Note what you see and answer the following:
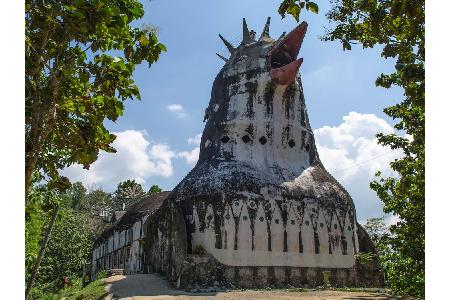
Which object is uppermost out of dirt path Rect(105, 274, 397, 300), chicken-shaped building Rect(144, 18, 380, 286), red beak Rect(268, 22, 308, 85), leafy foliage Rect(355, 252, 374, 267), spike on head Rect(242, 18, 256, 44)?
spike on head Rect(242, 18, 256, 44)

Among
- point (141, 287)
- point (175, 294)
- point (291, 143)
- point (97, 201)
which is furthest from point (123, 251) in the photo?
point (97, 201)

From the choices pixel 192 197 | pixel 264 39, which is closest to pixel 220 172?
pixel 192 197

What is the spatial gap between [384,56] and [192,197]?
11759 mm

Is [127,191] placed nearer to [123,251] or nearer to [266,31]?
[123,251]

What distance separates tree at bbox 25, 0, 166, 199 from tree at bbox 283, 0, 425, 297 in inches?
138

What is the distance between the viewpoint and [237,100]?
21.5 m

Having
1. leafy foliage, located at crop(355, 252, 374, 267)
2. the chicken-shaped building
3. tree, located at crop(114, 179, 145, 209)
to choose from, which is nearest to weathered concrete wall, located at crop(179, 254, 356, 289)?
the chicken-shaped building

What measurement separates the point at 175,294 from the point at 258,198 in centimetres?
539

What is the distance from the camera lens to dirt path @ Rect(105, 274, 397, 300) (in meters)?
14.3

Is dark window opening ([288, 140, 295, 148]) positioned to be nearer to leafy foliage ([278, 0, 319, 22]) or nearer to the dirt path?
the dirt path

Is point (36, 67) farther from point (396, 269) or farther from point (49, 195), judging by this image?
point (396, 269)

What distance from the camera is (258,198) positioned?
18.8m

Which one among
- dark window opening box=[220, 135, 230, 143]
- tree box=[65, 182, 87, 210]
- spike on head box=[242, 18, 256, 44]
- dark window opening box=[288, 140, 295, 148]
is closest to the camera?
dark window opening box=[220, 135, 230, 143]

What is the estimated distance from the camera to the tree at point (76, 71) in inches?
247
